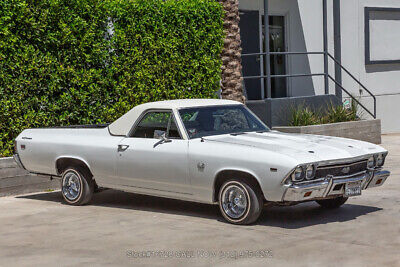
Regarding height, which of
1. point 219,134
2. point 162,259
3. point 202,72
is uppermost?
point 202,72

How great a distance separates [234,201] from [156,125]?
179 cm

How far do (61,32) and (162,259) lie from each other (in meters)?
6.63

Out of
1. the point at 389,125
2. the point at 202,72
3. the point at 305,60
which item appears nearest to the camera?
the point at 202,72

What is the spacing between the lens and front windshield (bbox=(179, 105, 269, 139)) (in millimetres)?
9586

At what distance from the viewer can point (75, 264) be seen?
7.04 metres

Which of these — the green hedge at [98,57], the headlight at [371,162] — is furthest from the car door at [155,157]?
the green hedge at [98,57]

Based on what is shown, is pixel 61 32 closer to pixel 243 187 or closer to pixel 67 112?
pixel 67 112

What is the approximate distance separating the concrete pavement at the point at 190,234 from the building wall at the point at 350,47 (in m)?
10.9

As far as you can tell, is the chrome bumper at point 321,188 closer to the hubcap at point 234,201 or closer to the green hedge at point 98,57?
the hubcap at point 234,201

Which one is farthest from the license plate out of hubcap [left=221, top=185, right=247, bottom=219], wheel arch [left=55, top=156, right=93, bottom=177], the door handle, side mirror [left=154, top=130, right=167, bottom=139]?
wheel arch [left=55, top=156, right=93, bottom=177]

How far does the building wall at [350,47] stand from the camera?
21.5 m

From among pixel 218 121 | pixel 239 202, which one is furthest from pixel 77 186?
pixel 239 202

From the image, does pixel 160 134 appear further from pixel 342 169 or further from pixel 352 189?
pixel 352 189

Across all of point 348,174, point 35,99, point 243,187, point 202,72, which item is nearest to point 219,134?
point 243,187
